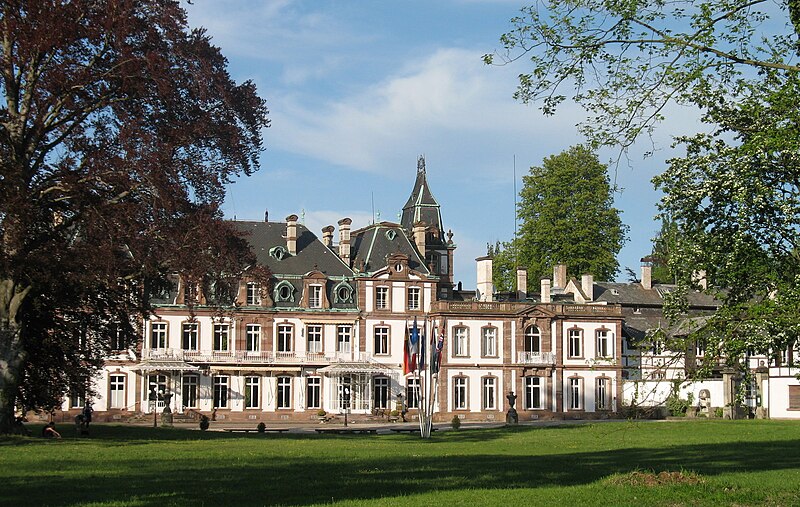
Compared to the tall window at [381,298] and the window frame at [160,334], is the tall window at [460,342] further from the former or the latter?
the window frame at [160,334]

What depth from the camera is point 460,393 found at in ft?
213

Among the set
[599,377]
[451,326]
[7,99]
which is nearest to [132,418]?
[451,326]

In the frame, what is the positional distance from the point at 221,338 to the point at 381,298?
9229mm

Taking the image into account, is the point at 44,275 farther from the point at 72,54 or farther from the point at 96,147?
the point at 72,54

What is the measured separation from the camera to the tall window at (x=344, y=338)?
64625mm

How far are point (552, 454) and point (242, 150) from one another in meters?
12.6

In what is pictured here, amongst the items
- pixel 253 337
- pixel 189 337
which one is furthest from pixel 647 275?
pixel 189 337

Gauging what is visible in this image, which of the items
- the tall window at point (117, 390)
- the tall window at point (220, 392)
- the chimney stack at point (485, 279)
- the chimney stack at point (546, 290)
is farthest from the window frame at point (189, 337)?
the chimney stack at point (546, 290)

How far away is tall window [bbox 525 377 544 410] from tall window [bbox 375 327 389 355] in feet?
27.6

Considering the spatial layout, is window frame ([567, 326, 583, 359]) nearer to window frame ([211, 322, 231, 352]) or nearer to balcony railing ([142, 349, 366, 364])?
balcony railing ([142, 349, 366, 364])

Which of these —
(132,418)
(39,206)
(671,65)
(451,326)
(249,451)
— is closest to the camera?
(671,65)

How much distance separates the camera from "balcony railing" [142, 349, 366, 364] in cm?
6165

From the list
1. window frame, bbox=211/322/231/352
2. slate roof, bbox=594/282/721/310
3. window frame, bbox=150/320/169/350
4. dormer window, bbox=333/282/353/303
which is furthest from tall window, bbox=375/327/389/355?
slate roof, bbox=594/282/721/310

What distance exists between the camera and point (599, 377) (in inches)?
2667
